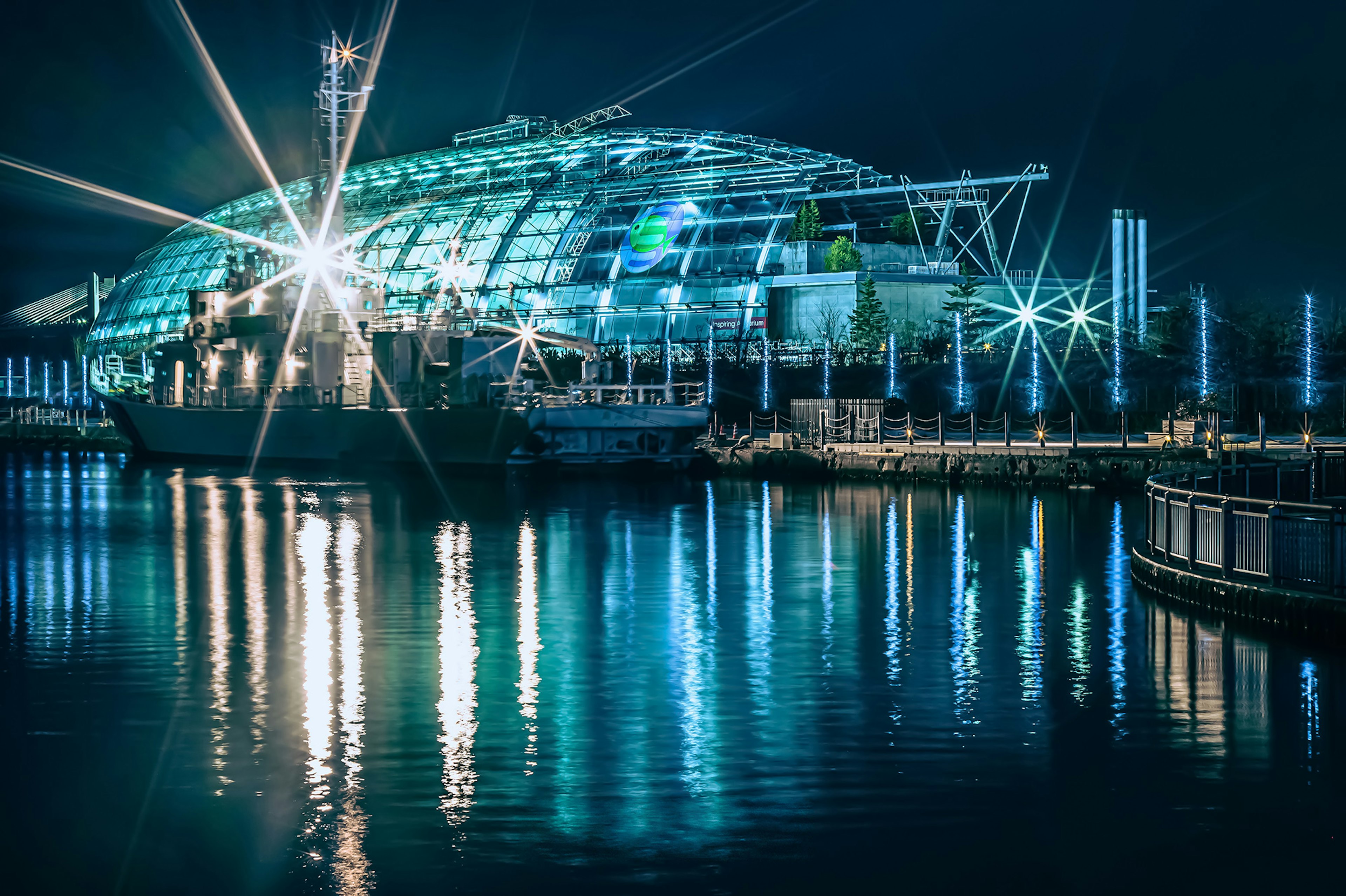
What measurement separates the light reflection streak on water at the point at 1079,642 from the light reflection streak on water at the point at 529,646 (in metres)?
5.95

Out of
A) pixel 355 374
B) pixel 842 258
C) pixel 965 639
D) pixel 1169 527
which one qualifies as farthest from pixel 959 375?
pixel 965 639

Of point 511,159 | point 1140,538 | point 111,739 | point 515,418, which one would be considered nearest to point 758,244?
point 511,159

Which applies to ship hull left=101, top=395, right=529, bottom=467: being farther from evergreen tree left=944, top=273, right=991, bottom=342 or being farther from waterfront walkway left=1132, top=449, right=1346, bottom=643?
waterfront walkway left=1132, top=449, right=1346, bottom=643

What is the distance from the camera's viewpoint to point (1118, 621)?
22.5m

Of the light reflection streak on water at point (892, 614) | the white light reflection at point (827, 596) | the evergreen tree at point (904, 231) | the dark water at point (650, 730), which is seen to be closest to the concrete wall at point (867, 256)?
the evergreen tree at point (904, 231)

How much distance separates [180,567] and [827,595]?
45.0ft

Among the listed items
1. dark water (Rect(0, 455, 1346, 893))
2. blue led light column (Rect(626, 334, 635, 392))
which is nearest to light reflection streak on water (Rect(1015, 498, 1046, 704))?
dark water (Rect(0, 455, 1346, 893))

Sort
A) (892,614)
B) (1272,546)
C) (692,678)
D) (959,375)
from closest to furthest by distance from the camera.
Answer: (692,678), (1272,546), (892,614), (959,375)

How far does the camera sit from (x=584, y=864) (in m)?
10.7

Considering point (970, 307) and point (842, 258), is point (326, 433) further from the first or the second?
point (970, 307)

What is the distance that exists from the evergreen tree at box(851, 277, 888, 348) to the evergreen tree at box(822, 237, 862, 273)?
304 cm

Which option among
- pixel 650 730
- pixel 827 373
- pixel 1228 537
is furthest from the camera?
pixel 827 373

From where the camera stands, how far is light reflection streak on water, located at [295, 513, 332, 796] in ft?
44.1

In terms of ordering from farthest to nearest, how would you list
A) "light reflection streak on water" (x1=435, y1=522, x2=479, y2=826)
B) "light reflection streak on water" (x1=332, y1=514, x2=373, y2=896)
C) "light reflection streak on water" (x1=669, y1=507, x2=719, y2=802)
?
"light reflection streak on water" (x1=669, y1=507, x2=719, y2=802) → "light reflection streak on water" (x1=435, y1=522, x2=479, y2=826) → "light reflection streak on water" (x1=332, y1=514, x2=373, y2=896)
